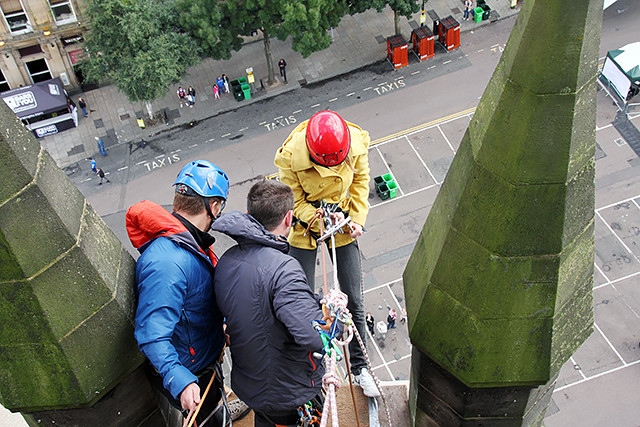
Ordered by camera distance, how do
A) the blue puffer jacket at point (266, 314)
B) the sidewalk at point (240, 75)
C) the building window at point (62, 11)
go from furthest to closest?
the sidewalk at point (240, 75) → the building window at point (62, 11) → the blue puffer jacket at point (266, 314)

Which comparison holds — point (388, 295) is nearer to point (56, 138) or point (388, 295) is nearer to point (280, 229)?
point (56, 138)

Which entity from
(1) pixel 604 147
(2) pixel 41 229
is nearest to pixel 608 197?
(1) pixel 604 147

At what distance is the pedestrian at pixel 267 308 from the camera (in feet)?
26.6

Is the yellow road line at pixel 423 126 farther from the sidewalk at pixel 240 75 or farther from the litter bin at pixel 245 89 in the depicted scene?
the litter bin at pixel 245 89

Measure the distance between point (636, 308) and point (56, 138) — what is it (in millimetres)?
31015

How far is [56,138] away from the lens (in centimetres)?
4291

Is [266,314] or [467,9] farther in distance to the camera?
[467,9]

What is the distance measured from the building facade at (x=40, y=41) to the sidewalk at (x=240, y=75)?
2.26m

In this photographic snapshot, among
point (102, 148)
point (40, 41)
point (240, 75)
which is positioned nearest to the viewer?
point (102, 148)

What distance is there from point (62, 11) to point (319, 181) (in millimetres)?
34106

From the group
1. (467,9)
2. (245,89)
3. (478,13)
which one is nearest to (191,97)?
(245,89)

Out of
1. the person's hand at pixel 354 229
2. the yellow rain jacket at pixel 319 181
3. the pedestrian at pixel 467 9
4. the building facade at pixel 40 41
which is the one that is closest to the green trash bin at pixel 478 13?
the pedestrian at pixel 467 9

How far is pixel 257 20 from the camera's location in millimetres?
39250

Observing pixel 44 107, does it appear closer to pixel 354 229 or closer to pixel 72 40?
pixel 72 40
